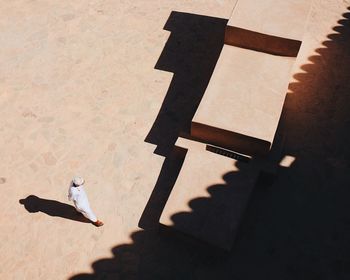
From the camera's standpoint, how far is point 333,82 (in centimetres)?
863

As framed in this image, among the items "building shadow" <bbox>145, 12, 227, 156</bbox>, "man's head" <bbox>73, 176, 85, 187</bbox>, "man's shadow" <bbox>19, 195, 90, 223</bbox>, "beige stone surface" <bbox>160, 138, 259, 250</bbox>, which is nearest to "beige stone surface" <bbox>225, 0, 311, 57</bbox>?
"building shadow" <bbox>145, 12, 227, 156</bbox>

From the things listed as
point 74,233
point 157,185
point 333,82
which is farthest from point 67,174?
point 333,82

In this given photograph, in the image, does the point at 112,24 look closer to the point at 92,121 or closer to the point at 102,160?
the point at 92,121

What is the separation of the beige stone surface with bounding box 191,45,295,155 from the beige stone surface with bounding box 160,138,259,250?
1.14 feet

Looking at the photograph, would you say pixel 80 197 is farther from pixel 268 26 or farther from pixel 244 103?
pixel 268 26

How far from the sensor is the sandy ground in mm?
6426

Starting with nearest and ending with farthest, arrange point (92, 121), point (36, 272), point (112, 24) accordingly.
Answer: point (36, 272) → point (92, 121) → point (112, 24)

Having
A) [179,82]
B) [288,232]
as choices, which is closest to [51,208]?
[179,82]

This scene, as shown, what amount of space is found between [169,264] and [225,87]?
10.3ft

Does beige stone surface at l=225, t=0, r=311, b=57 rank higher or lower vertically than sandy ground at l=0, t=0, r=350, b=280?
higher

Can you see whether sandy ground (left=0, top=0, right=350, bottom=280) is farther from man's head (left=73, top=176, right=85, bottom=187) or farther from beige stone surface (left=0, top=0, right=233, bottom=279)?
man's head (left=73, top=176, right=85, bottom=187)

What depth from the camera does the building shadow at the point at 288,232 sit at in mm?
6316

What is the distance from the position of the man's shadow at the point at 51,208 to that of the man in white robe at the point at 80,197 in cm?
44

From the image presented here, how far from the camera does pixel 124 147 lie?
25.1 feet
